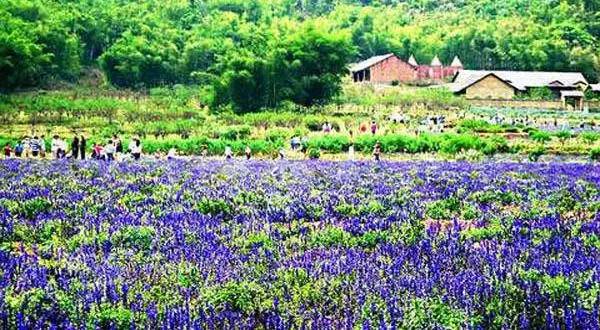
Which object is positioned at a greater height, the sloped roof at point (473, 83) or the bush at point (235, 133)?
the sloped roof at point (473, 83)

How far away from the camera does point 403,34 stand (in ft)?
383

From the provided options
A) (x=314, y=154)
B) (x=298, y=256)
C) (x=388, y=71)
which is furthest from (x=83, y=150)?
(x=388, y=71)

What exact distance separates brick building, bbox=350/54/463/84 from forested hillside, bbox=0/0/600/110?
14.2 feet

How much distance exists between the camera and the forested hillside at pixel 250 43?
60.6m

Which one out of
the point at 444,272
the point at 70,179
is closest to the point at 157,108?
Result: the point at 70,179

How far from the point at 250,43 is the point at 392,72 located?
26.0m

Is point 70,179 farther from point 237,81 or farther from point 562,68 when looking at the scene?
point 562,68

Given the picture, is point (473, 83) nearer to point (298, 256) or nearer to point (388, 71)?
point (388, 71)

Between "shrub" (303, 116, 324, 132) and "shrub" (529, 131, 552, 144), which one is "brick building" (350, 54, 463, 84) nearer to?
"shrub" (303, 116, 324, 132)

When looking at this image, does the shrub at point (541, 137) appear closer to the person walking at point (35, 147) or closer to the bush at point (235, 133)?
the bush at point (235, 133)

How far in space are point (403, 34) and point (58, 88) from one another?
6105 centimetres

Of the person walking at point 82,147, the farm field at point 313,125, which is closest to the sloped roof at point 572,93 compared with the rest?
the farm field at point 313,125

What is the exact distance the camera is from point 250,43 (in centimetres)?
6638

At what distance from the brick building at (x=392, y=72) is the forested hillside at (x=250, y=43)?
170 inches
